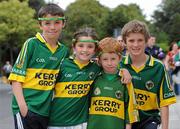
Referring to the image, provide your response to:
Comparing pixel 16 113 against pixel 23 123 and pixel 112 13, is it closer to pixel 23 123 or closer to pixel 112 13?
pixel 23 123

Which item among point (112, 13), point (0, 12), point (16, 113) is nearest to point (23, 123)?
point (16, 113)

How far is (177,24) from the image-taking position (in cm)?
7131

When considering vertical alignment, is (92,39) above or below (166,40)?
above

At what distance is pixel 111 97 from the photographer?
15.5 ft

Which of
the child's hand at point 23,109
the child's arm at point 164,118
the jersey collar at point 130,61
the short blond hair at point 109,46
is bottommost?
the child's arm at point 164,118

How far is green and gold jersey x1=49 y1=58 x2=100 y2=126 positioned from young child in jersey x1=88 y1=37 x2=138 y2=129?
0.25 ft

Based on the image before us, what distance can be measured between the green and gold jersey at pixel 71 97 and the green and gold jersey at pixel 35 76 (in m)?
0.08

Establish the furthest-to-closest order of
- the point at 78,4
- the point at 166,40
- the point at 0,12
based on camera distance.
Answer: the point at 78,4 < the point at 166,40 < the point at 0,12

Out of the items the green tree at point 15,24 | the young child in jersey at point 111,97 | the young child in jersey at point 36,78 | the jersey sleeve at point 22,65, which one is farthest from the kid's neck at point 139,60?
the green tree at point 15,24

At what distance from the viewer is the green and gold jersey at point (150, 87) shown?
15.6ft

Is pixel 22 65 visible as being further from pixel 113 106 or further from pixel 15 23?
pixel 15 23

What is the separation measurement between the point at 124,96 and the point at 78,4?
7079 centimetres

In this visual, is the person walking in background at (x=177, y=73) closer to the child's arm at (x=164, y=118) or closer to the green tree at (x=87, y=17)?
the child's arm at (x=164, y=118)

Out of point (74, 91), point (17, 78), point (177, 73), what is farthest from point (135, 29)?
point (177, 73)
